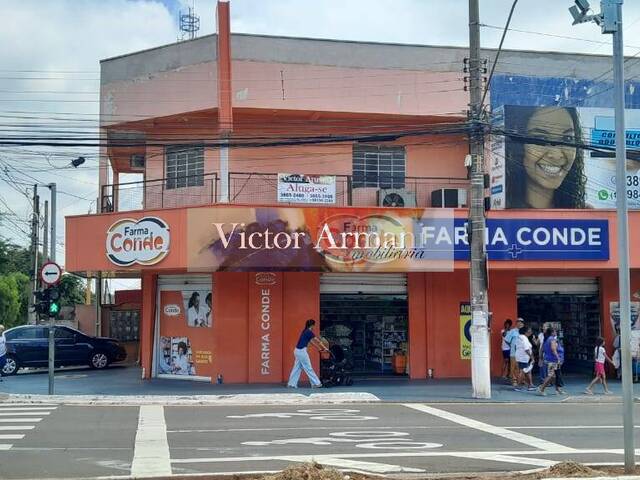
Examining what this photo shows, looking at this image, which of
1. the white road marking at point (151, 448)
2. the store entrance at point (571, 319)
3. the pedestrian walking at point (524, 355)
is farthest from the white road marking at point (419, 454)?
the store entrance at point (571, 319)

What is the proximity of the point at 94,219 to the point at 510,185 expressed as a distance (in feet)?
38.8

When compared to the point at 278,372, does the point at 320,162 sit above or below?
above

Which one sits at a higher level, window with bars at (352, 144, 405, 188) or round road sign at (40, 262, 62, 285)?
window with bars at (352, 144, 405, 188)

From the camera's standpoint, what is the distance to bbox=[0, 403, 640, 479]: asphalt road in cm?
1067

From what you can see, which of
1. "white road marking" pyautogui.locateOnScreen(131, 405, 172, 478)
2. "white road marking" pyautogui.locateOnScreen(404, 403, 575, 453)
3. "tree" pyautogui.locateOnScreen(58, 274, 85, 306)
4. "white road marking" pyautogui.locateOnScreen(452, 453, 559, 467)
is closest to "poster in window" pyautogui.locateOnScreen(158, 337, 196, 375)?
"white road marking" pyautogui.locateOnScreen(131, 405, 172, 478)

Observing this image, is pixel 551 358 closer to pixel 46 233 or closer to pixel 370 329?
pixel 370 329

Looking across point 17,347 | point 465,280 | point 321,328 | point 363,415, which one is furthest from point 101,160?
point 363,415

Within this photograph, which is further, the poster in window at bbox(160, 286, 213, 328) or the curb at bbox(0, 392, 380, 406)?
the poster in window at bbox(160, 286, 213, 328)

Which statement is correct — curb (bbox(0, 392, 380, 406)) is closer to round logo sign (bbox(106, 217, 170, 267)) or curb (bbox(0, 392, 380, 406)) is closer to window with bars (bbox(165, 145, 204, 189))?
round logo sign (bbox(106, 217, 170, 267))

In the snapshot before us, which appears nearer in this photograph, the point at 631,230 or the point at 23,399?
the point at 23,399

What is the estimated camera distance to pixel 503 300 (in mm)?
24125

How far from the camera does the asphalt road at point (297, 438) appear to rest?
35.0 feet

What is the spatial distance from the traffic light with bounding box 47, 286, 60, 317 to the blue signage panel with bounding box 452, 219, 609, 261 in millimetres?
10342

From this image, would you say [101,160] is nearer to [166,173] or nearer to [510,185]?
[166,173]
